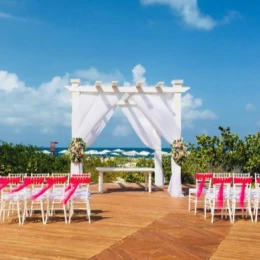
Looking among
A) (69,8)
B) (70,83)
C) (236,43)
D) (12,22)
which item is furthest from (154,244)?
(236,43)

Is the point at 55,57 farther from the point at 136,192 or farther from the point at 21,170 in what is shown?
the point at 136,192

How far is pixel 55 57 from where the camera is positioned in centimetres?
1606

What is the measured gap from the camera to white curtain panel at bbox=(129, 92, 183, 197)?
407 inches

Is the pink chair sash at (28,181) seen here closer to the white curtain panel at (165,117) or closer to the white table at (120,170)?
the white table at (120,170)

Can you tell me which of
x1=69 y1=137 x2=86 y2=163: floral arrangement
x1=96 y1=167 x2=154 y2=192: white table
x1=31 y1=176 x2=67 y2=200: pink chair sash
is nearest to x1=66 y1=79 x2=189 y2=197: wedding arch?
x1=69 y1=137 x2=86 y2=163: floral arrangement

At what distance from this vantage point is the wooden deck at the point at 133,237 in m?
4.74

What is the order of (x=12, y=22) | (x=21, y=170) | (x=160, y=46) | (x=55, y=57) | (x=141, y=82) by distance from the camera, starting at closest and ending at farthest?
(x=141, y=82) < (x=21, y=170) < (x=12, y=22) < (x=160, y=46) < (x=55, y=57)

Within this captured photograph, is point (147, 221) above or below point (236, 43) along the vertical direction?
below

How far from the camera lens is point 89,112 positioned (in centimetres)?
1078

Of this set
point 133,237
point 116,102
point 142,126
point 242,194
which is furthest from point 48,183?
point 142,126

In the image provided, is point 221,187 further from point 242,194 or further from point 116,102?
point 116,102

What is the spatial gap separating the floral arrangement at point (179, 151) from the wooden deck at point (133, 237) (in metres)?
2.24

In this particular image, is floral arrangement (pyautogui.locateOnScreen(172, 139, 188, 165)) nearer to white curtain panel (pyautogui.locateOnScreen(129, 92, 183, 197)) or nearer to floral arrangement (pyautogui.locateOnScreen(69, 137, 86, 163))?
white curtain panel (pyautogui.locateOnScreen(129, 92, 183, 197))

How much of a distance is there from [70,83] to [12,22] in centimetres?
419
